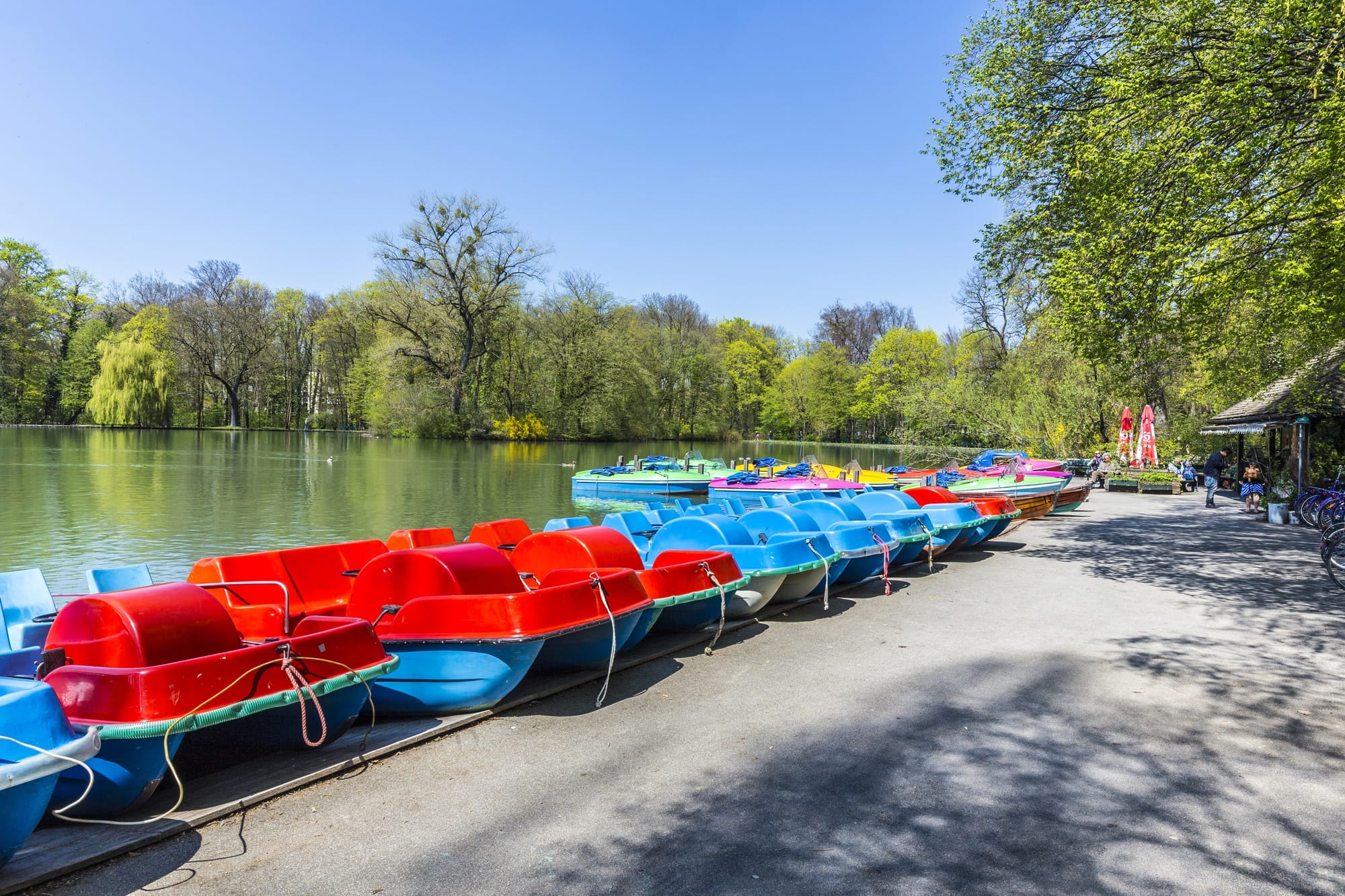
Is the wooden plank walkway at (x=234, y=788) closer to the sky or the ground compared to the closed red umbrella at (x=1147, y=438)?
closer to the ground

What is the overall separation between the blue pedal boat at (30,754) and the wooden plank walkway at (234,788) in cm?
23

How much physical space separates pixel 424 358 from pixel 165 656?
209ft

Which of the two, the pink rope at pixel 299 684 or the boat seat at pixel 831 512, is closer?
the pink rope at pixel 299 684

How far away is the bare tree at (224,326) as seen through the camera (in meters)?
72.3

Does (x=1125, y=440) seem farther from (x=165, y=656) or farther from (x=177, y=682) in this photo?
(x=177, y=682)

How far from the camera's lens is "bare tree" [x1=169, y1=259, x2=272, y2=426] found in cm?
7231

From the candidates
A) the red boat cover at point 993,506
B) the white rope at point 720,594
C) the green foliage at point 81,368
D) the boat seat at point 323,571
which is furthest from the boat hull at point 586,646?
the green foliage at point 81,368

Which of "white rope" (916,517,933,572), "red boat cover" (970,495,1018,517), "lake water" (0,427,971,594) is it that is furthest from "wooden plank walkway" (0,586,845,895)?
"lake water" (0,427,971,594)

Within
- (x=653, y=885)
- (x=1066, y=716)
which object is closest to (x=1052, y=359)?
(x=1066, y=716)

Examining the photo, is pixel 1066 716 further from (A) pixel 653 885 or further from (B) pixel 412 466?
(B) pixel 412 466

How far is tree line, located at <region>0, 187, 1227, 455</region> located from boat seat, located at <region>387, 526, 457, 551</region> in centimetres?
4324

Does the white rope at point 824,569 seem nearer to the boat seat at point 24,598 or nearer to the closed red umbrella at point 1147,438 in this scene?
the boat seat at point 24,598

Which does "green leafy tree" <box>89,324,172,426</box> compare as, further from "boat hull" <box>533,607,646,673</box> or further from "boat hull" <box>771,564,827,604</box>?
"boat hull" <box>533,607,646,673</box>

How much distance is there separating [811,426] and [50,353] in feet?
238
